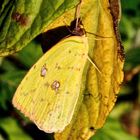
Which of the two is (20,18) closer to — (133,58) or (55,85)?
(55,85)

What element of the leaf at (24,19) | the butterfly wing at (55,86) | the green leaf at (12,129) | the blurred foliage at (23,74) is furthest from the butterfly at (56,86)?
the green leaf at (12,129)

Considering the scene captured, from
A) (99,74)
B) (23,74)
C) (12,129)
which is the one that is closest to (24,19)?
(99,74)

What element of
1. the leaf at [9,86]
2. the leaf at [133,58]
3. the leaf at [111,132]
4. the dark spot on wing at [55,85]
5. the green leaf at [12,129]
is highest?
the dark spot on wing at [55,85]

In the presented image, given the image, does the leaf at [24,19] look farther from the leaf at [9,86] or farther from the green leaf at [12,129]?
the green leaf at [12,129]

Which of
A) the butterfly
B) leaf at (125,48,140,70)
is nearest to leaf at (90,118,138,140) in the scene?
leaf at (125,48,140,70)

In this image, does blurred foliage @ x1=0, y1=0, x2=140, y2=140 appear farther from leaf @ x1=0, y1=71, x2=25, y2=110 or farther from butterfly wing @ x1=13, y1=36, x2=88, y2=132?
butterfly wing @ x1=13, y1=36, x2=88, y2=132
